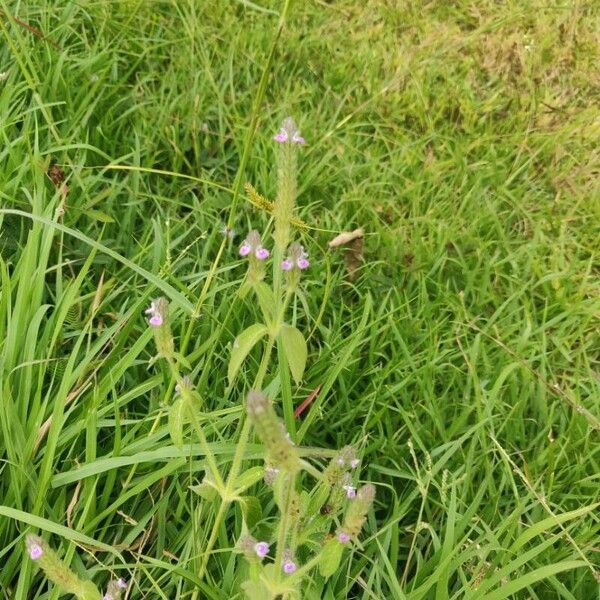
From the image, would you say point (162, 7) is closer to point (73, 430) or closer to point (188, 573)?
point (73, 430)

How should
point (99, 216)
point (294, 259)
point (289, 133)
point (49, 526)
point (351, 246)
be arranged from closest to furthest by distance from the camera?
point (289, 133), point (294, 259), point (49, 526), point (99, 216), point (351, 246)

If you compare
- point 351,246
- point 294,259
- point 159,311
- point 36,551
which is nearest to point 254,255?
point 294,259

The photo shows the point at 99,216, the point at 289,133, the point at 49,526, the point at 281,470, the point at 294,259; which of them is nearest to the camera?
the point at 281,470

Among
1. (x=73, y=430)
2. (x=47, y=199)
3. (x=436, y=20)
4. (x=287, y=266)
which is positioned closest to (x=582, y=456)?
(x=287, y=266)

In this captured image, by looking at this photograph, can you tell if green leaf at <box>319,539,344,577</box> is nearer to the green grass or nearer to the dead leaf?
the green grass

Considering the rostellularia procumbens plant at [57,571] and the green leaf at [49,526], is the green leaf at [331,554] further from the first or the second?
the green leaf at [49,526]

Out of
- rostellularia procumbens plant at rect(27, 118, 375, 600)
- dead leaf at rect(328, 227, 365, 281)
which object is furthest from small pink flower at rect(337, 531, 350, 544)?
dead leaf at rect(328, 227, 365, 281)

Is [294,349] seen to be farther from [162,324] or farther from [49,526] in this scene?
[49,526]
